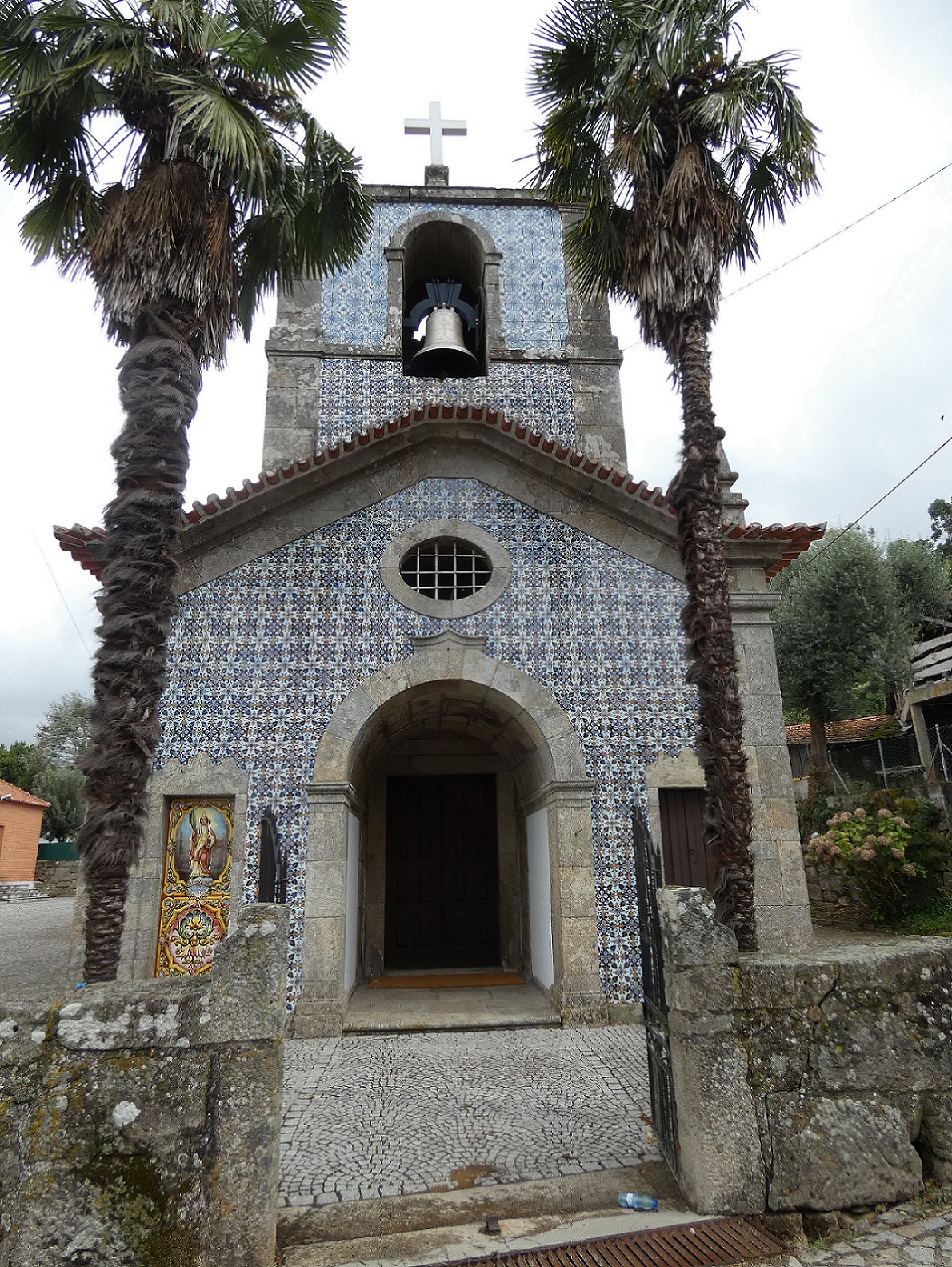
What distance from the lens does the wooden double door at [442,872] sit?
11.0 meters

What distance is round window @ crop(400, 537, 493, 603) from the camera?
8.91m

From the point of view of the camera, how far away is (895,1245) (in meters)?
3.41

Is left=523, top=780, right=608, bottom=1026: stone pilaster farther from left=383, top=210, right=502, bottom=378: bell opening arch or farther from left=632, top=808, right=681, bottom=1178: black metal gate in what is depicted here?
left=383, top=210, right=502, bottom=378: bell opening arch

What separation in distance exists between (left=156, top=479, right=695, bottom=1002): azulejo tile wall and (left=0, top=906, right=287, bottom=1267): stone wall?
178 inches

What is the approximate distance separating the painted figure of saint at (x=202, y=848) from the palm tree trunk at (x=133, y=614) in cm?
305

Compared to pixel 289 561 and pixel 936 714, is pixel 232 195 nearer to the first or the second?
pixel 289 561

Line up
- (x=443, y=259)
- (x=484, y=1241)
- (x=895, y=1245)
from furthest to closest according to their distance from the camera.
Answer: (x=443, y=259)
(x=484, y=1241)
(x=895, y=1245)

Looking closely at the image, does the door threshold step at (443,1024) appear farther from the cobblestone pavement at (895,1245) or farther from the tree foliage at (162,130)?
the tree foliage at (162,130)

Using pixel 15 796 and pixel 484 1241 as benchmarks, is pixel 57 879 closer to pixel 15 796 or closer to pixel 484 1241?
pixel 15 796

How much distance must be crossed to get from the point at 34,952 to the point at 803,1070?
12.8 meters

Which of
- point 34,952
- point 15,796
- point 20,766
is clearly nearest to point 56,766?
point 20,766

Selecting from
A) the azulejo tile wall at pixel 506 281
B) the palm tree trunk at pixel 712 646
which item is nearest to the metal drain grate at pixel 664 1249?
the palm tree trunk at pixel 712 646

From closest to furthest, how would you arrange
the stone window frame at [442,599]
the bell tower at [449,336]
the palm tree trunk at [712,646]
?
the palm tree trunk at [712,646]
the stone window frame at [442,599]
the bell tower at [449,336]

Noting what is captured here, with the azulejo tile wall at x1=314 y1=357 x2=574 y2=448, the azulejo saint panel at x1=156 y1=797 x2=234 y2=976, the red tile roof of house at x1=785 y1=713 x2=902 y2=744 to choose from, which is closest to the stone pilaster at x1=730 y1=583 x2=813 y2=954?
the azulejo tile wall at x1=314 y1=357 x2=574 y2=448
